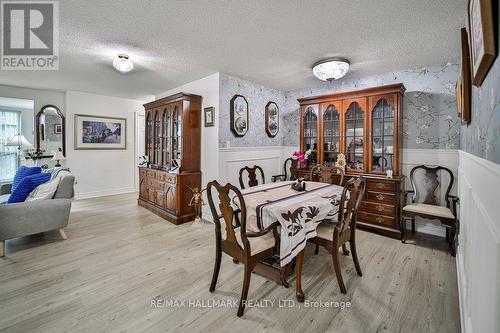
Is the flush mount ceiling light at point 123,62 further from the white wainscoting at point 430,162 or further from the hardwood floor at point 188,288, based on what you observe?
Answer: the white wainscoting at point 430,162

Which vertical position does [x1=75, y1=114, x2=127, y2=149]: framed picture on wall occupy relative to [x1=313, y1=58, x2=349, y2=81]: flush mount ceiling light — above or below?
below

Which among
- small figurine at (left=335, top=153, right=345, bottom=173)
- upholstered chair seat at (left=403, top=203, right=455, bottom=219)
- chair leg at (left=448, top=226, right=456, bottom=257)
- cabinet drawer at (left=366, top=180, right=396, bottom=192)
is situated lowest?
chair leg at (left=448, top=226, right=456, bottom=257)

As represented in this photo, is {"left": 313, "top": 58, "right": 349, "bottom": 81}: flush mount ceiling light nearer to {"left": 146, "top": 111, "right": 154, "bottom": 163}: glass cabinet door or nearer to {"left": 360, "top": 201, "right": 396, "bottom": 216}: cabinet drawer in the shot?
{"left": 360, "top": 201, "right": 396, "bottom": 216}: cabinet drawer

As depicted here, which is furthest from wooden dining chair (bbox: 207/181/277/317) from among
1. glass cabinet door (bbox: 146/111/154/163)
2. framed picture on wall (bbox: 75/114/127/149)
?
framed picture on wall (bbox: 75/114/127/149)

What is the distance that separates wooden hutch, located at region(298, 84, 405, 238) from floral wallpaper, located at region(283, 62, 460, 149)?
0.84 ft

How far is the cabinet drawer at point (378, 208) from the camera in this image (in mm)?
3183

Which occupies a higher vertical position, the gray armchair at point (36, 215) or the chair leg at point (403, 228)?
the gray armchair at point (36, 215)

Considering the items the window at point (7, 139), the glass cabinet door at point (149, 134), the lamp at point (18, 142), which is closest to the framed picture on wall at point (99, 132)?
the lamp at point (18, 142)

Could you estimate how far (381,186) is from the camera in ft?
10.7

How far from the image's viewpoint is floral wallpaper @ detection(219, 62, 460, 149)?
3.19 m

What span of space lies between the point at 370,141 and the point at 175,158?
3.21 m

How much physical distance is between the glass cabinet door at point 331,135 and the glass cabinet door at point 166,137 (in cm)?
279

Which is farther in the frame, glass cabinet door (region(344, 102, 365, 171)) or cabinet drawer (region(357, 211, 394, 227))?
glass cabinet door (region(344, 102, 365, 171))

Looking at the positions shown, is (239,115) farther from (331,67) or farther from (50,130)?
(50,130)
